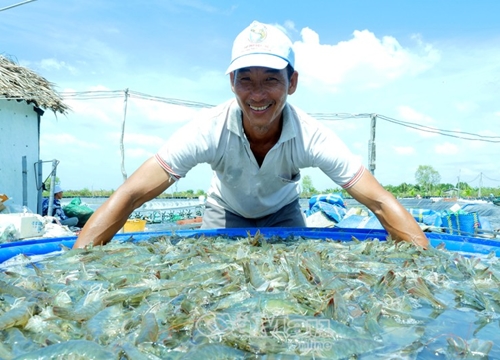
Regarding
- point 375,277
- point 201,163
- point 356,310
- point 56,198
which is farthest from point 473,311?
point 56,198

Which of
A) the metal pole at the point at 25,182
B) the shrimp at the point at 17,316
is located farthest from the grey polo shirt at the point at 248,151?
the metal pole at the point at 25,182

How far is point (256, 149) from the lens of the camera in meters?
3.52

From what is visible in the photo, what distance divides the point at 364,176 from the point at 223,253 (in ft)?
4.24

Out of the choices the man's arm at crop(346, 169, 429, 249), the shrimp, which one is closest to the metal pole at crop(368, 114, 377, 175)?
the man's arm at crop(346, 169, 429, 249)

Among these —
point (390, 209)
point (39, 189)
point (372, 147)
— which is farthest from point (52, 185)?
point (390, 209)

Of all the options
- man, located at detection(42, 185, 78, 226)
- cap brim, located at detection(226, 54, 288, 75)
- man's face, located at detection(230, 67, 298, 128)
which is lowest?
man, located at detection(42, 185, 78, 226)

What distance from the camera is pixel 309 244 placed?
11.2 ft

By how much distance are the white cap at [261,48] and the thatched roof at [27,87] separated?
10703 mm

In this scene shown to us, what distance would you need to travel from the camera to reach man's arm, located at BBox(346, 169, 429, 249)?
339 cm

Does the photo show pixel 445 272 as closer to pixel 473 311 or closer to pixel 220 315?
pixel 473 311

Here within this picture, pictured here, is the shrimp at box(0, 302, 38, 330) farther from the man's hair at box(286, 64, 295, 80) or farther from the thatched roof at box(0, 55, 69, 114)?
the thatched roof at box(0, 55, 69, 114)

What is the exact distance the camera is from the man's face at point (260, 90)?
3121mm

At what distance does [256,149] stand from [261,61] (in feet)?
2.51

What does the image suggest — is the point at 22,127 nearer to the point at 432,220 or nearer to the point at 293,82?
the point at 432,220
